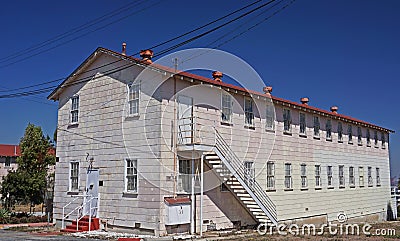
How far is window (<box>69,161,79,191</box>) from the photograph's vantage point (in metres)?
22.4

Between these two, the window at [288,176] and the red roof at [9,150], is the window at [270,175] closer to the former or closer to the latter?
the window at [288,176]

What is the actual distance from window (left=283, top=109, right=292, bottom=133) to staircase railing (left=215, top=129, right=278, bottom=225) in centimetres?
469

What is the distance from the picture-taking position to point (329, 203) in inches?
1136

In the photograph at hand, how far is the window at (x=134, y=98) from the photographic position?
19731mm

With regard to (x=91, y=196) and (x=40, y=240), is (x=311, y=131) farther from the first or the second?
(x=40, y=240)

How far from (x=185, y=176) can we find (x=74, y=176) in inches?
264

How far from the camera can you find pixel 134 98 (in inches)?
782

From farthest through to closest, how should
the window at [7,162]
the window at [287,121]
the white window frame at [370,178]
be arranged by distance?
the window at [7,162] < the white window frame at [370,178] < the window at [287,121]

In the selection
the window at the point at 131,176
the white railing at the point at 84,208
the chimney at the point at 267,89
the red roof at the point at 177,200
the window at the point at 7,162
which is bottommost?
the white railing at the point at 84,208

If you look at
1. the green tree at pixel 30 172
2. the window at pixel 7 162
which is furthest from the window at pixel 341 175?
the window at pixel 7 162

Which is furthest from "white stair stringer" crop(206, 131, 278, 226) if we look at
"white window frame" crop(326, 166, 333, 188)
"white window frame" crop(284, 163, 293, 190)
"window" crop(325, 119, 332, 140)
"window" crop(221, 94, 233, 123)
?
"window" crop(325, 119, 332, 140)

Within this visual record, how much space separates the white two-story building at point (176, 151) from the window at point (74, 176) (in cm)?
5

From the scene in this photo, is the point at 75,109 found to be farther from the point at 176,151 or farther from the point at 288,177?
the point at 288,177

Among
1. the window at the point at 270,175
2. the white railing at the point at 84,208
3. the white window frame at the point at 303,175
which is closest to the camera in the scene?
the white railing at the point at 84,208
